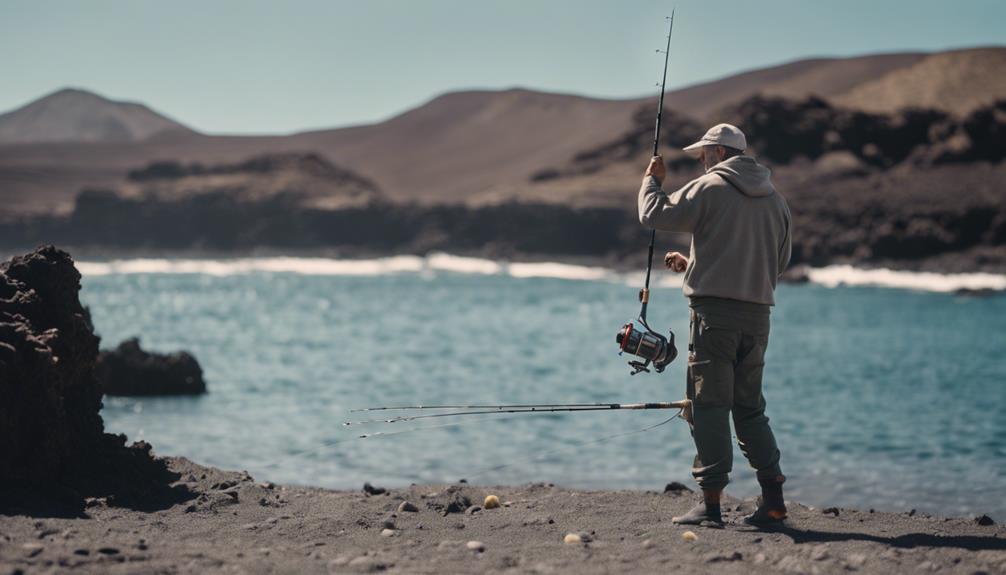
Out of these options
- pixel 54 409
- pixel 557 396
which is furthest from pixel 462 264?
pixel 54 409

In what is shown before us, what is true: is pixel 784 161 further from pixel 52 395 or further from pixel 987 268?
pixel 52 395

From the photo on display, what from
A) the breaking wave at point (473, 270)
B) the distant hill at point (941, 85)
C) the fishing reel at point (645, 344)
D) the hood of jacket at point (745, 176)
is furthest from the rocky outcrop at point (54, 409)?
the distant hill at point (941, 85)

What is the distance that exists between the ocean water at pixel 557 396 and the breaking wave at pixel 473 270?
22454mm

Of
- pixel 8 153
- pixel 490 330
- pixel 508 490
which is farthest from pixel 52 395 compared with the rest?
pixel 8 153

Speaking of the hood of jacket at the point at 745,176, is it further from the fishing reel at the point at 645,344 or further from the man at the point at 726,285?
the fishing reel at the point at 645,344

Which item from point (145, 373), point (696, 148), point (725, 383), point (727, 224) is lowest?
point (145, 373)

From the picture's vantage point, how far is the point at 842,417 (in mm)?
14641

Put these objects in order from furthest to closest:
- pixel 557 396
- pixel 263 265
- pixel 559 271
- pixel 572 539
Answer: pixel 263 265
pixel 559 271
pixel 557 396
pixel 572 539

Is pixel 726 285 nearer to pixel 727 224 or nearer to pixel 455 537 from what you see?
pixel 727 224

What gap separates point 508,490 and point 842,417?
8447 mm

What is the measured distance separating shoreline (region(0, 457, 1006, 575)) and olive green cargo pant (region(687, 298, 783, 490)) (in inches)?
14.6

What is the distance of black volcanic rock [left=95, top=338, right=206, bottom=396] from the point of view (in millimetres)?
15734

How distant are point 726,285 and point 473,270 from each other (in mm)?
93642

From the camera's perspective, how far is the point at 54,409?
20.3 ft
